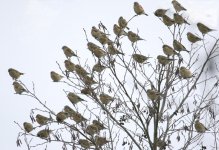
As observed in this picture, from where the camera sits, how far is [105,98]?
8.56 meters

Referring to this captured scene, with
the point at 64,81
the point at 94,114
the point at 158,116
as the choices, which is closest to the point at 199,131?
the point at 158,116

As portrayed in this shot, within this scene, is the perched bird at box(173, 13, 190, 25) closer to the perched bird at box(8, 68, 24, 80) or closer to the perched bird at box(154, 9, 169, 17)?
the perched bird at box(154, 9, 169, 17)

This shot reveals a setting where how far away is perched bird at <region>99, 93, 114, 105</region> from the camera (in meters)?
8.56

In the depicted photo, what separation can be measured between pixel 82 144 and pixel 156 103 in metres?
1.40

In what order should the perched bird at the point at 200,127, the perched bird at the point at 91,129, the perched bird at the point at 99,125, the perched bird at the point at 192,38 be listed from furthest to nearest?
the perched bird at the point at 192,38 → the perched bird at the point at 99,125 → the perched bird at the point at 200,127 → the perched bird at the point at 91,129

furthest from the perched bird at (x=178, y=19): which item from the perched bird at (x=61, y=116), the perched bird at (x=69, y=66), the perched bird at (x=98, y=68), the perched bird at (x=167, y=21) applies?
the perched bird at (x=61, y=116)

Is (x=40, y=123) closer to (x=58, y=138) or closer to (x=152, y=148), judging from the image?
(x=58, y=138)

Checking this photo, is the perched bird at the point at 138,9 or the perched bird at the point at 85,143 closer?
the perched bird at the point at 85,143

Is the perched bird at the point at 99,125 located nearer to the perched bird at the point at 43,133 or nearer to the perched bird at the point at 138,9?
the perched bird at the point at 43,133

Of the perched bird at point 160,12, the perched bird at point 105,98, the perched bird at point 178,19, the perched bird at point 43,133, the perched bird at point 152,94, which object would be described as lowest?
the perched bird at point 43,133

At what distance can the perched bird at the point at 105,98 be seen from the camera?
8562 mm

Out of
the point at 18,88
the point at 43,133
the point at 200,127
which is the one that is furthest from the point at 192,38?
the point at 18,88

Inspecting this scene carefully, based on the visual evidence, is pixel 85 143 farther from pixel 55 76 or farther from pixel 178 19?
pixel 178 19

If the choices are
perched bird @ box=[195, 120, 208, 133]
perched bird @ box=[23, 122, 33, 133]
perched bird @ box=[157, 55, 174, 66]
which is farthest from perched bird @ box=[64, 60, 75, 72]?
perched bird @ box=[195, 120, 208, 133]
